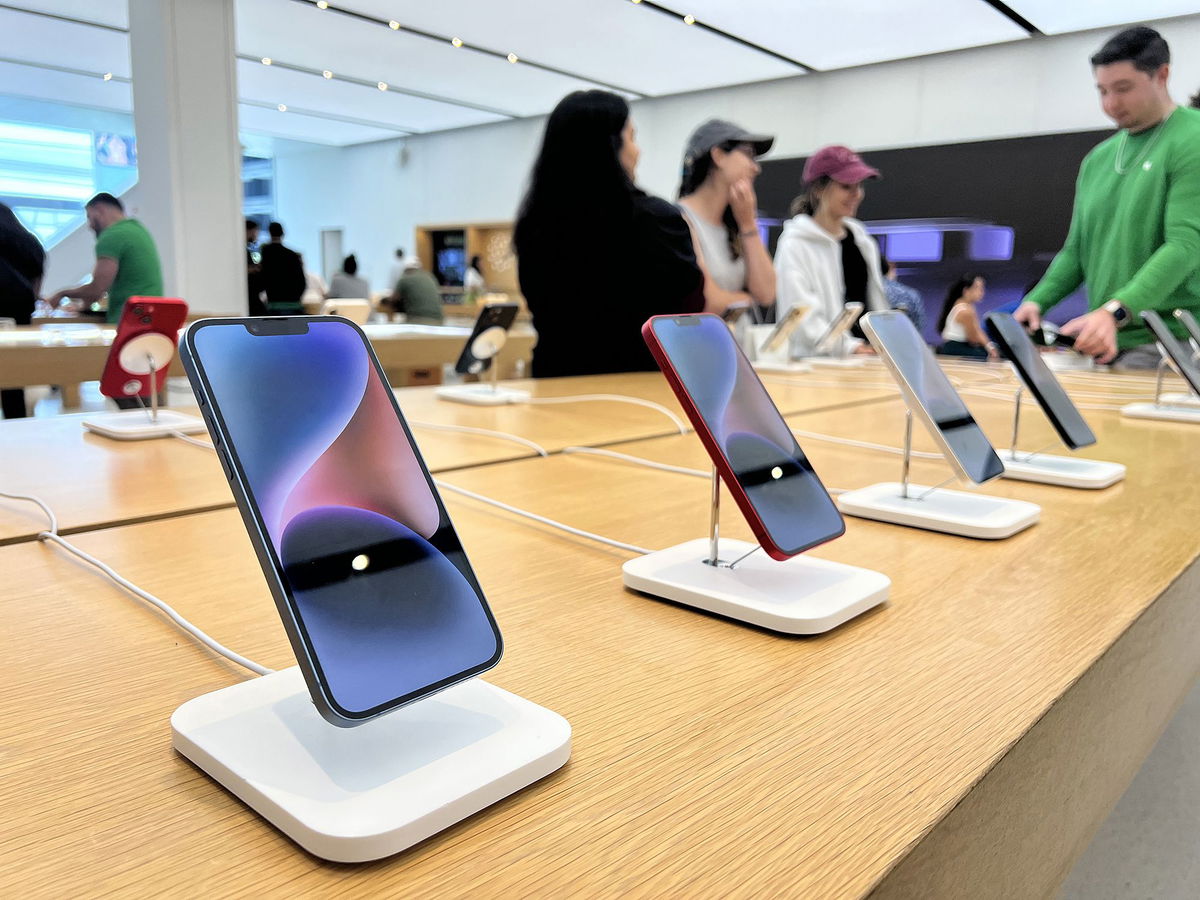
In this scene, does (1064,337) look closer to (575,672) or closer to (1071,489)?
(1071,489)

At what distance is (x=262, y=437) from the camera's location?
13.9 inches

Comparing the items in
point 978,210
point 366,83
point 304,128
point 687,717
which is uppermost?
point 304,128

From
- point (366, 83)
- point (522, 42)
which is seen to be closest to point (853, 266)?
point (522, 42)

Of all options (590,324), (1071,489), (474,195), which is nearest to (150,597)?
(1071,489)

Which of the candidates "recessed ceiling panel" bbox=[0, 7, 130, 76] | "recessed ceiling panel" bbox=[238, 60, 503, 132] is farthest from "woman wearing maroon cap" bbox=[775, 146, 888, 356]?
"recessed ceiling panel" bbox=[238, 60, 503, 132]

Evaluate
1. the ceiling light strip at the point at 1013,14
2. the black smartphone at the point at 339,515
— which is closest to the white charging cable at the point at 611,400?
the black smartphone at the point at 339,515

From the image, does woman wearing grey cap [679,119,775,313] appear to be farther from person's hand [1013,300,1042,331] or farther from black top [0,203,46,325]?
black top [0,203,46,325]

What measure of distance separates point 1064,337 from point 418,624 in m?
2.08

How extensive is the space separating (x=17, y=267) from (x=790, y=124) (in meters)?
5.57

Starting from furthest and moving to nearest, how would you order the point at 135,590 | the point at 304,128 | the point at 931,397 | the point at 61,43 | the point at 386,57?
1. the point at 304,128
2. the point at 386,57
3. the point at 61,43
4. the point at 931,397
5. the point at 135,590

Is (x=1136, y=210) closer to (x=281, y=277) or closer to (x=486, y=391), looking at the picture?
(x=486, y=391)

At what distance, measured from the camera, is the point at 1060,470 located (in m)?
0.95

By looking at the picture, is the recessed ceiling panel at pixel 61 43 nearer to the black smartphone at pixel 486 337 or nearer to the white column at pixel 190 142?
the white column at pixel 190 142

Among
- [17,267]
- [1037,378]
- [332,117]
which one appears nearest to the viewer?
[1037,378]
